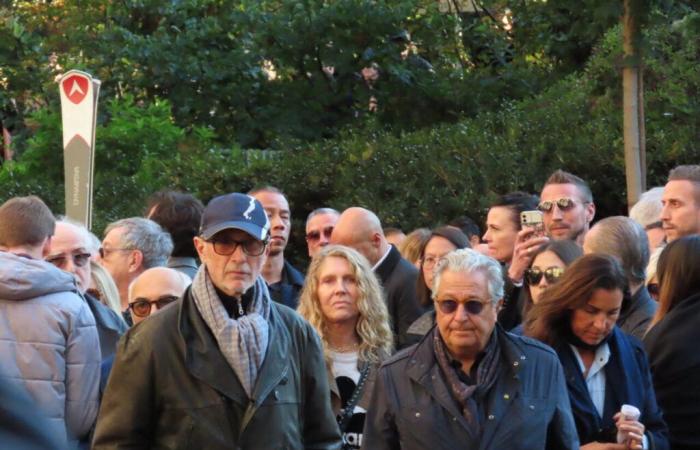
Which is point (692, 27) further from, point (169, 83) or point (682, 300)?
point (169, 83)

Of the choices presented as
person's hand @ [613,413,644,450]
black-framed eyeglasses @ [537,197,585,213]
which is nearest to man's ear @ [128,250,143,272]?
black-framed eyeglasses @ [537,197,585,213]

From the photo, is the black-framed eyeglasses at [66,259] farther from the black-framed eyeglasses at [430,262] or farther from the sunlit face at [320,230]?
the sunlit face at [320,230]

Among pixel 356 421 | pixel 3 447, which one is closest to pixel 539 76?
pixel 356 421

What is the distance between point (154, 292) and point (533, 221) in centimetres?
231

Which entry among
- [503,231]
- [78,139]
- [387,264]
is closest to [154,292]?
[387,264]

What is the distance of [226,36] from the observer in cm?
1959

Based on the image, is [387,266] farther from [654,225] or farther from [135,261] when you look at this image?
[654,225]

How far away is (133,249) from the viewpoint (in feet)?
25.7

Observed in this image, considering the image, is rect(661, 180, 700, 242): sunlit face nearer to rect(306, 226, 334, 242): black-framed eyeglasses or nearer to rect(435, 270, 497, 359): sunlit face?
rect(306, 226, 334, 242): black-framed eyeglasses

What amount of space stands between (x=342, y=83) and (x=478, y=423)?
14.2 m

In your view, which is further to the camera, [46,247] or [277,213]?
[277,213]

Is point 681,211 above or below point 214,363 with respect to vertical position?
above

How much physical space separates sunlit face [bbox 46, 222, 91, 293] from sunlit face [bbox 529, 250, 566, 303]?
2.12 metres

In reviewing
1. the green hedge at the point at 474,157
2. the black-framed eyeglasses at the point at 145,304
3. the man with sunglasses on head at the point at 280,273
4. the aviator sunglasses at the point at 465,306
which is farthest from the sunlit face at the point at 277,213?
the green hedge at the point at 474,157
